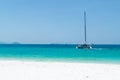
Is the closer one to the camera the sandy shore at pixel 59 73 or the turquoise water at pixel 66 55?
the sandy shore at pixel 59 73

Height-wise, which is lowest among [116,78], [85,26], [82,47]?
[82,47]

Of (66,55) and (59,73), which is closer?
(59,73)

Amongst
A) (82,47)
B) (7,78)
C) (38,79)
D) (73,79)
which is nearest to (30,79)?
(38,79)

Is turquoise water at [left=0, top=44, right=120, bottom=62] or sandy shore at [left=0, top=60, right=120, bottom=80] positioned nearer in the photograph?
sandy shore at [left=0, top=60, right=120, bottom=80]

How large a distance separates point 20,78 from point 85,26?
44.6 meters

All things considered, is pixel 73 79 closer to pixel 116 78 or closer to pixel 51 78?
pixel 51 78

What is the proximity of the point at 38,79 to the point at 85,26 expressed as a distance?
44706mm

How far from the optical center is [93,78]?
845 cm

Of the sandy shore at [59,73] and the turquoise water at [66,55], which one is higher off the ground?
the sandy shore at [59,73]

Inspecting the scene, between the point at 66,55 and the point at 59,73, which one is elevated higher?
the point at 59,73

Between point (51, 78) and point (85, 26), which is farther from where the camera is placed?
point (85, 26)

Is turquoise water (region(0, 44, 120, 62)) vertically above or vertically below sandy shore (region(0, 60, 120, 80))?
below

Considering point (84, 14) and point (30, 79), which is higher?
point (30, 79)

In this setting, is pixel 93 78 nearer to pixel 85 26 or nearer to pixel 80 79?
pixel 80 79
